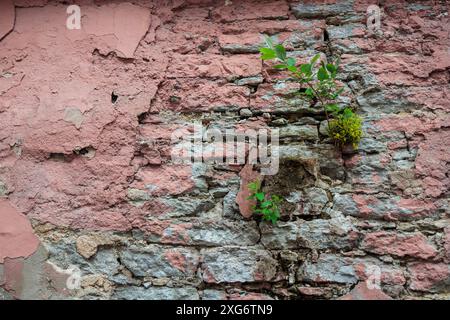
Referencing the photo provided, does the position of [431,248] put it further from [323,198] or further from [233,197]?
[233,197]

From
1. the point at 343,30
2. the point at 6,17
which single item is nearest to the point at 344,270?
the point at 343,30

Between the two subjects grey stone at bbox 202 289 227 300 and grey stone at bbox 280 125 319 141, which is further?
grey stone at bbox 280 125 319 141

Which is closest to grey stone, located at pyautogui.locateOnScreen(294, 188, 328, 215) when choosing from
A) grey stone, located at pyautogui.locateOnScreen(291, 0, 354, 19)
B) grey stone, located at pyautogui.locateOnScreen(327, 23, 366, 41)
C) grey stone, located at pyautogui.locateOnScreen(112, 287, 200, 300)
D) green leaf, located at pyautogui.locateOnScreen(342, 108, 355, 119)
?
green leaf, located at pyautogui.locateOnScreen(342, 108, 355, 119)

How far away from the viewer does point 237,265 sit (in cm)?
172

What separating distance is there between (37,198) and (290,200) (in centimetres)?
115

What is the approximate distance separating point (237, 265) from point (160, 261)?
337mm

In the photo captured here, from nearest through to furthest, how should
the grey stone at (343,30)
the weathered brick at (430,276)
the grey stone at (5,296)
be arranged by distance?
the weathered brick at (430,276) → the grey stone at (5,296) → the grey stone at (343,30)

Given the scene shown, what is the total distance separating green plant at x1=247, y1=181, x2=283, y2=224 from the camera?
5.67ft

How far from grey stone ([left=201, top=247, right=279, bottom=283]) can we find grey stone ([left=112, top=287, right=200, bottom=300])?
3.5 inches

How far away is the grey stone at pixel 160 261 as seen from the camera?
1.74m

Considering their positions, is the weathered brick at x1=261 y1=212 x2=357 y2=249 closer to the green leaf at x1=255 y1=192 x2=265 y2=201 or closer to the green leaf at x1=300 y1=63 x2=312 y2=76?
the green leaf at x1=255 y1=192 x2=265 y2=201

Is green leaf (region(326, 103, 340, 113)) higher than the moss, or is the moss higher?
green leaf (region(326, 103, 340, 113))

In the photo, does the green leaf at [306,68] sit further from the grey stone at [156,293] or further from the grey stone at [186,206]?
the grey stone at [156,293]

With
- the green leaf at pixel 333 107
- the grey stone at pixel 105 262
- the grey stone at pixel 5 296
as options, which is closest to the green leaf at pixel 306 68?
the green leaf at pixel 333 107
